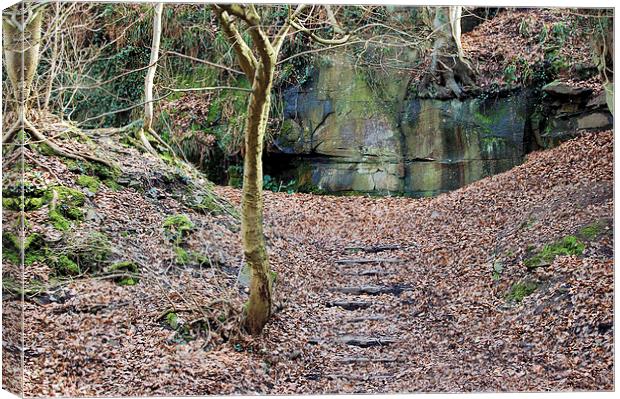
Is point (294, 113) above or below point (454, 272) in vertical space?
above

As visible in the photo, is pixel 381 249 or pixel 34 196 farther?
pixel 381 249

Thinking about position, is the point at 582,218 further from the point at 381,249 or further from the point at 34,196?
the point at 34,196

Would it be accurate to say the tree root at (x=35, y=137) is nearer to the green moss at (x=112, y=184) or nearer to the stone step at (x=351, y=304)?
the green moss at (x=112, y=184)

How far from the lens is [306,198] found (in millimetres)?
7066

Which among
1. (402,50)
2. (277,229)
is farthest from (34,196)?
(402,50)

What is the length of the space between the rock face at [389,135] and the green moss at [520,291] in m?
1.01

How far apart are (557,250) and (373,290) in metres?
1.72

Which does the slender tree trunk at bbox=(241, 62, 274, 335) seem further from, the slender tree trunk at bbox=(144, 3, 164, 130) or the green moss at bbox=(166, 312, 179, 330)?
the slender tree trunk at bbox=(144, 3, 164, 130)

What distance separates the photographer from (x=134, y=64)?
6.79 m

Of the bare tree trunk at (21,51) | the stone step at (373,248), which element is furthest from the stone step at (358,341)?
the bare tree trunk at (21,51)

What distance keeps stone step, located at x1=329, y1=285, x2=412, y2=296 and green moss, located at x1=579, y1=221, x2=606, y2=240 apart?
1.70 meters

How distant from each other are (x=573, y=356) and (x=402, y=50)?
9.96 feet

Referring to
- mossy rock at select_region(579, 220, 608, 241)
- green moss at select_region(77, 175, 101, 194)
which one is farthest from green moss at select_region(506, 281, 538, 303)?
green moss at select_region(77, 175, 101, 194)

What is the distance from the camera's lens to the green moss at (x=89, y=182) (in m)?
6.86
